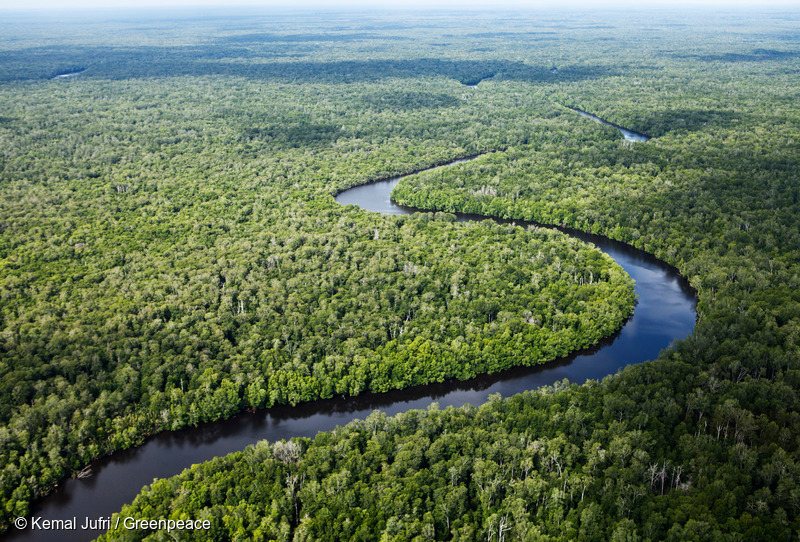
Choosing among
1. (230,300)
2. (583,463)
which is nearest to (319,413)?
(230,300)

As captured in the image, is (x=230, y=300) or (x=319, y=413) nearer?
(x=319, y=413)

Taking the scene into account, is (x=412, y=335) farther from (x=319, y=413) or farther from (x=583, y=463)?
(x=583, y=463)

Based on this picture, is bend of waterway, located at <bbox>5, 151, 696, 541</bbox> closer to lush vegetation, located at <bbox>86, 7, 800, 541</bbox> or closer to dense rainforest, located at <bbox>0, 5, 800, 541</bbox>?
dense rainforest, located at <bbox>0, 5, 800, 541</bbox>

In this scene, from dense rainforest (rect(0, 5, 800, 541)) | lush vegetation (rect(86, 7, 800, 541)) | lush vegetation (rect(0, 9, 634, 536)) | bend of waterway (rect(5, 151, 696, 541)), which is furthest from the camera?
lush vegetation (rect(0, 9, 634, 536))

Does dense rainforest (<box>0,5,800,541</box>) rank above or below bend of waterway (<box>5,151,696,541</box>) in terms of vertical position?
above

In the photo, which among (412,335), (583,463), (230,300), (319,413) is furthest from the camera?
(230,300)

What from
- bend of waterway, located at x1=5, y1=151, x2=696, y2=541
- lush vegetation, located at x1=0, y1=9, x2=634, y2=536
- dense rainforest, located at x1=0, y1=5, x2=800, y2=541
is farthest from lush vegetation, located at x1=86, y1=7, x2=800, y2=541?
lush vegetation, located at x1=0, y1=9, x2=634, y2=536

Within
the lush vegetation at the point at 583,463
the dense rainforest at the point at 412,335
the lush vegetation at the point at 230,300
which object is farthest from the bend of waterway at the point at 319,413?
the lush vegetation at the point at 583,463

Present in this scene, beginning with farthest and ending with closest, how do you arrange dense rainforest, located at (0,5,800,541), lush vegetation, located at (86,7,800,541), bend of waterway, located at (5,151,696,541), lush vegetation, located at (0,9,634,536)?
1. lush vegetation, located at (0,9,634,536)
2. bend of waterway, located at (5,151,696,541)
3. dense rainforest, located at (0,5,800,541)
4. lush vegetation, located at (86,7,800,541)

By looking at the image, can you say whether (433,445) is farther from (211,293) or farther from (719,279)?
(719,279)
